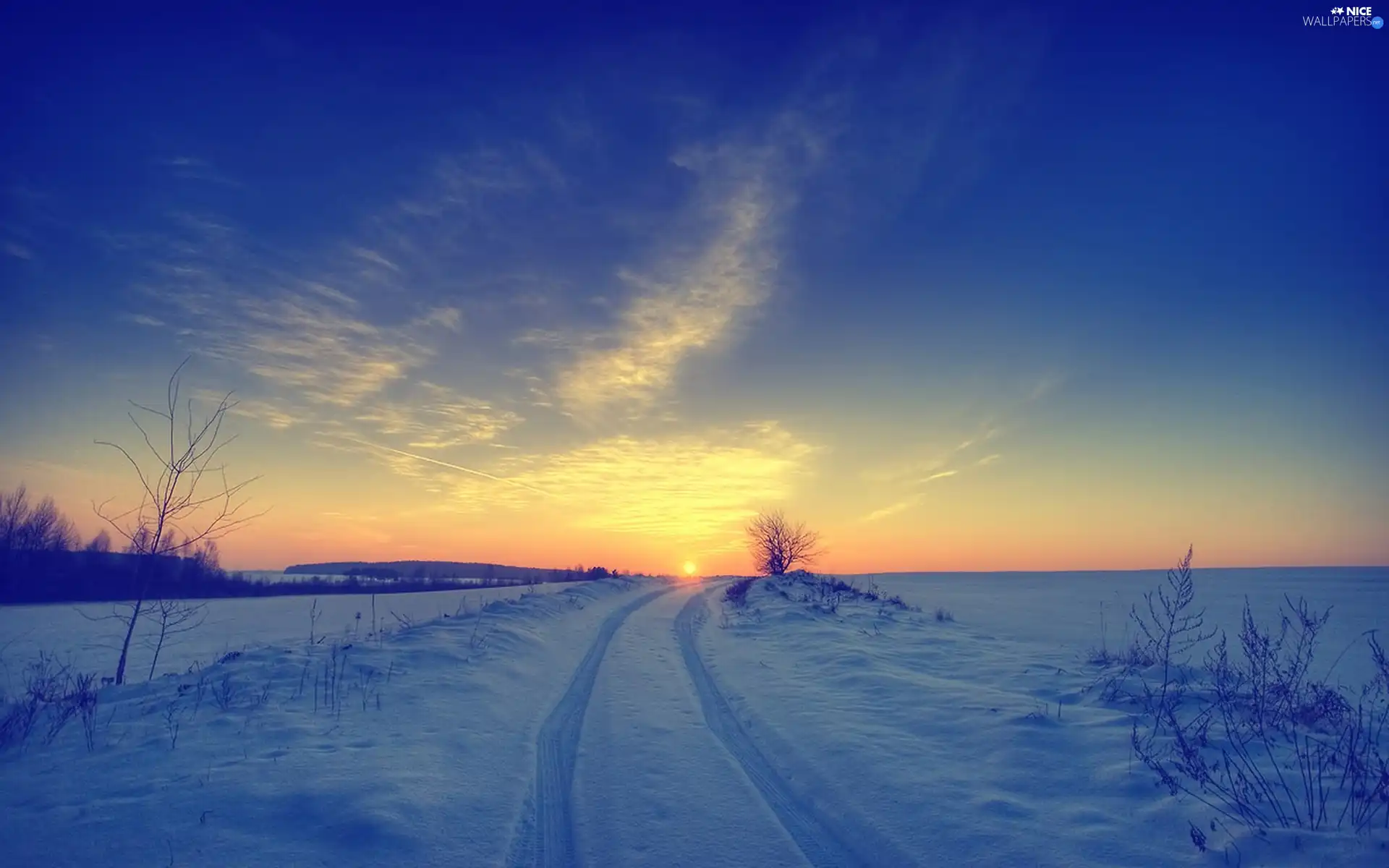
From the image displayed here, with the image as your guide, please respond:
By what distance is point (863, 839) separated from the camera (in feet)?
17.2

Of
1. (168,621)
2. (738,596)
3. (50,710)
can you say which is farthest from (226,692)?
(738,596)

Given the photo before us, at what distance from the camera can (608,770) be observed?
6723 mm

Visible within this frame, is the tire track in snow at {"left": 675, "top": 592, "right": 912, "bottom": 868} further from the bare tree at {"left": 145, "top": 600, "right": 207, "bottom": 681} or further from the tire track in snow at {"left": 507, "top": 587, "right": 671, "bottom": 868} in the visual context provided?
the bare tree at {"left": 145, "top": 600, "right": 207, "bottom": 681}

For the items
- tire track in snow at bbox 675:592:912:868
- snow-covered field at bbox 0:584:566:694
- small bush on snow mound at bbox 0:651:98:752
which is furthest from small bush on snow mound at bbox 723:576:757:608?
small bush on snow mound at bbox 0:651:98:752

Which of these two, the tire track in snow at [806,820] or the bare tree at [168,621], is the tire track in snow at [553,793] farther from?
the bare tree at [168,621]

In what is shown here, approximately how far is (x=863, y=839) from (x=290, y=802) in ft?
16.2

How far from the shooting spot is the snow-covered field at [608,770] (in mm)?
4961

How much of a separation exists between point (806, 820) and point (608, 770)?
219cm

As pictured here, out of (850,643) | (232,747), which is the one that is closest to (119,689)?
(232,747)

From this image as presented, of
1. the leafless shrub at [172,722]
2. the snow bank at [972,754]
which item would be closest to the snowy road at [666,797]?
the snow bank at [972,754]

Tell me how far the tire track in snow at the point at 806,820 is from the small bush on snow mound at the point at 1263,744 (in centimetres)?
287

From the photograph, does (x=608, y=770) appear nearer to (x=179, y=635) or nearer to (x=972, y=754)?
(x=972, y=754)

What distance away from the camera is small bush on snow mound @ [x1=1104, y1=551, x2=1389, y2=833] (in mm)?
5062

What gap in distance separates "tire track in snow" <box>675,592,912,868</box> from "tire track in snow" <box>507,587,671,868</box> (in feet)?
6.01
